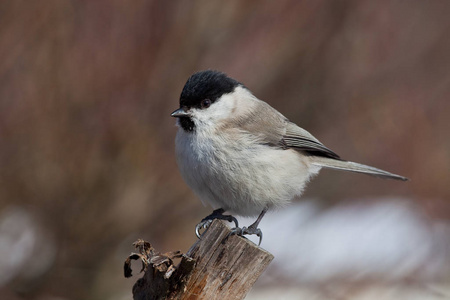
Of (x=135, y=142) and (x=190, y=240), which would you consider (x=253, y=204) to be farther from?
(x=190, y=240)

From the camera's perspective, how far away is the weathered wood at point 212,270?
159 centimetres

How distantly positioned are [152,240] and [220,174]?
1636 millimetres

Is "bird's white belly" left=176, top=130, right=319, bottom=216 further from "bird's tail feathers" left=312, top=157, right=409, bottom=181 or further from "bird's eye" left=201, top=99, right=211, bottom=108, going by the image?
"bird's tail feathers" left=312, top=157, right=409, bottom=181

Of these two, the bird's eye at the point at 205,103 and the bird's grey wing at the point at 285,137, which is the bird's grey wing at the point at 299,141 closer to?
the bird's grey wing at the point at 285,137

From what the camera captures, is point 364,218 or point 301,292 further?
point 364,218

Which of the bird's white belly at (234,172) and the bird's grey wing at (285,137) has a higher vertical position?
the bird's grey wing at (285,137)

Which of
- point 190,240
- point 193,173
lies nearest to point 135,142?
point 190,240

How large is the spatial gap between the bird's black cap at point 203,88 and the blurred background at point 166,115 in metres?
0.88

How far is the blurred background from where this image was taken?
3107mm

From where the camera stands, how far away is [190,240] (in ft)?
12.6

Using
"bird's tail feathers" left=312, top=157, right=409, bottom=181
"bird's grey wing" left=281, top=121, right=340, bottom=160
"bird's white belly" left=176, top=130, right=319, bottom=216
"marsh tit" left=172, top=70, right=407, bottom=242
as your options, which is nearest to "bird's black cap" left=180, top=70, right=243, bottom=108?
"marsh tit" left=172, top=70, right=407, bottom=242

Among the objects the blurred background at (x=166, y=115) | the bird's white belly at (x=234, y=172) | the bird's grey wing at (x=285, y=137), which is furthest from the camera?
the blurred background at (x=166, y=115)

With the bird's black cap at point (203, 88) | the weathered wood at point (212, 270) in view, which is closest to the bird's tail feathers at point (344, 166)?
the bird's black cap at point (203, 88)

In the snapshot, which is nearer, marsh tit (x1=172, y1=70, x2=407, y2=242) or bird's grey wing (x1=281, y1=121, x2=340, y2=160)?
marsh tit (x1=172, y1=70, x2=407, y2=242)
